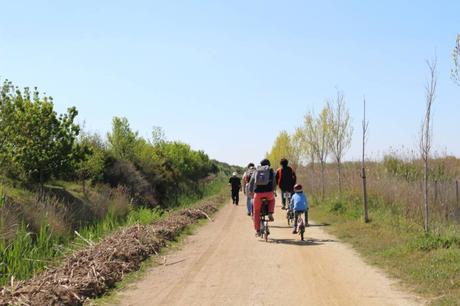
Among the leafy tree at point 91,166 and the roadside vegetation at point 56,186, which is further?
the leafy tree at point 91,166

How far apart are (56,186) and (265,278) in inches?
702

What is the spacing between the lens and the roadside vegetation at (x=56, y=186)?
37.6 ft

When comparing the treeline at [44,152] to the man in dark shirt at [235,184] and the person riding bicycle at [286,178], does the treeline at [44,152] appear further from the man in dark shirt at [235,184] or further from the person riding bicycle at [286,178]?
the person riding bicycle at [286,178]

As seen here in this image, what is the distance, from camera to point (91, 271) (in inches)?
352

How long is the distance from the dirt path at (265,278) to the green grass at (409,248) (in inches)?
16.5

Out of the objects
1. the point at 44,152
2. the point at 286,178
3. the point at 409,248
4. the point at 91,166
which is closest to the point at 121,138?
the point at 91,166

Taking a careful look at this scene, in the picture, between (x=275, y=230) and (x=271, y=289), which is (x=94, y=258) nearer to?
(x=271, y=289)

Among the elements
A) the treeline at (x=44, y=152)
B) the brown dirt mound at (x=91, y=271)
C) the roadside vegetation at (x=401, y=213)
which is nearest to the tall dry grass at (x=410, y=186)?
the roadside vegetation at (x=401, y=213)

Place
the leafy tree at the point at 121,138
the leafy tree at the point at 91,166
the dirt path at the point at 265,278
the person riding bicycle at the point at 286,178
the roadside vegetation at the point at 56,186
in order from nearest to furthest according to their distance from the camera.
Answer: the dirt path at the point at 265,278 → the roadside vegetation at the point at 56,186 → the person riding bicycle at the point at 286,178 → the leafy tree at the point at 91,166 → the leafy tree at the point at 121,138

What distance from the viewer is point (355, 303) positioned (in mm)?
7449

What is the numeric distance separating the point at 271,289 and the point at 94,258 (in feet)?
12.5

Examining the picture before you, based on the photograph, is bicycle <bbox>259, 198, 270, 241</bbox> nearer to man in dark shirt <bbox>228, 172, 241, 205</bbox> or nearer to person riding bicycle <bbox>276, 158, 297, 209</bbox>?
person riding bicycle <bbox>276, 158, 297, 209</bbox>

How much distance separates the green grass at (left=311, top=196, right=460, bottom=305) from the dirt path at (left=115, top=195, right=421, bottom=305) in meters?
0.42

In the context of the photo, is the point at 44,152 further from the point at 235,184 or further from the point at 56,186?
the point at 235,184
